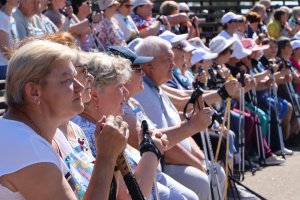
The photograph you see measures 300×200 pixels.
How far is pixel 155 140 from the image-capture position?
2730 millimetres

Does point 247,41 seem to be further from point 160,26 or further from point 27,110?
point 27,110

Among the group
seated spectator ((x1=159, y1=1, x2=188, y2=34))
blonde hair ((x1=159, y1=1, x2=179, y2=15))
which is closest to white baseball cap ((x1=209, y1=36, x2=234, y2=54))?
seated spectator ((x1=159, y1=1, x2=188, y2=34))

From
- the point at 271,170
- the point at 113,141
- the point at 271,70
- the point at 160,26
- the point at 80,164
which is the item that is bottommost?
the point at 271,170

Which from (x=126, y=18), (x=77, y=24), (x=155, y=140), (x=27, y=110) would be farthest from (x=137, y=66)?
(x=126, y=18)

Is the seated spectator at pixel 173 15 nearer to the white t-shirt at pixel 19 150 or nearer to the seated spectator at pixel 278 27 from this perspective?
the seated spectator at pixel 278 27

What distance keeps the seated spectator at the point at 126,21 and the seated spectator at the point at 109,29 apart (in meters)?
0.45

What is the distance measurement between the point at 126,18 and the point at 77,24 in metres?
1.27

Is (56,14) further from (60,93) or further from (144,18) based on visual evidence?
(60,93)

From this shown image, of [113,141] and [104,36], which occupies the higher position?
[113,141]

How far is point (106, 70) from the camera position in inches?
118

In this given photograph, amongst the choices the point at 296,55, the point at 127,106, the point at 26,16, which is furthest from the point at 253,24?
the point at 127,106

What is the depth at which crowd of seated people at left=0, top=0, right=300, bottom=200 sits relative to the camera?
191 centimetres

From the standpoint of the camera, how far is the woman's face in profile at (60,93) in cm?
194

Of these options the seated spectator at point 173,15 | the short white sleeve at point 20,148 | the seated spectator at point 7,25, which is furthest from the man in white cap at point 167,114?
the seated spectator at point 173,15
